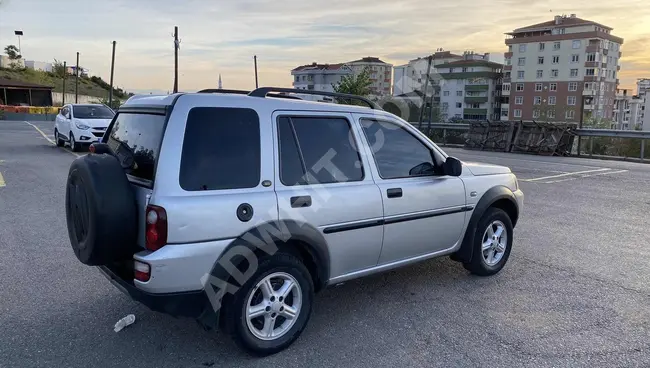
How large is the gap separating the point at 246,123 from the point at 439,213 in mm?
2035

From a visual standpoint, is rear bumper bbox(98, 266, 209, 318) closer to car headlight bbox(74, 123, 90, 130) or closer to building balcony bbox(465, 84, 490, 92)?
car headlight bbox(74, 123, 90, 130)

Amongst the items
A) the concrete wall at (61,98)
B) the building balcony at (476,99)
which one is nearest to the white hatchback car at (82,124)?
the concrete wall at (61,98)

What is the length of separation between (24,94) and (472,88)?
7133 cm

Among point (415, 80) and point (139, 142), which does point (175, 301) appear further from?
point (415, 80)

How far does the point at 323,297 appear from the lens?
451 cm

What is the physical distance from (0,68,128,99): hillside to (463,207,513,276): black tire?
248ft

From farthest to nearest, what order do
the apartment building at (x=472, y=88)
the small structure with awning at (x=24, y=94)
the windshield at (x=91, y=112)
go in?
the apartment building at (x=472, y=88) → the small structure with awning at (x=24, y=94) → the windshield at (x=91, y=112)

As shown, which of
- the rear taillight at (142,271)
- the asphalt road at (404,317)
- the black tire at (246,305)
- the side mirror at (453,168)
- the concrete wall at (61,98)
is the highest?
the concrete wall at (61,98)

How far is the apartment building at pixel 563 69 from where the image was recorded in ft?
257

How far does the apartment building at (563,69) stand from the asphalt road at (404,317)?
256 ft

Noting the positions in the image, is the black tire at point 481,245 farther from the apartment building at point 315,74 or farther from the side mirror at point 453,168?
the apartment building at point 315,74

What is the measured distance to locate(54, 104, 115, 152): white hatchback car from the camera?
16.9 metres

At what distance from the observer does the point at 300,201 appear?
3500mm

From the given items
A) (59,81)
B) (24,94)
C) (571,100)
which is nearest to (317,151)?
(24,94)
